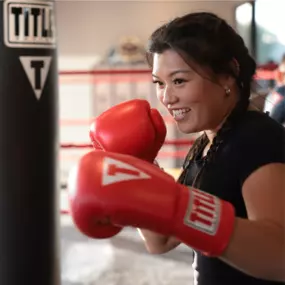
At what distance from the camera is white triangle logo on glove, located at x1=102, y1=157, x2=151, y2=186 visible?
0.72 meters

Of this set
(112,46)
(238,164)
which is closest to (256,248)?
(238,164)

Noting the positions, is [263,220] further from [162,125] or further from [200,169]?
[162,125]

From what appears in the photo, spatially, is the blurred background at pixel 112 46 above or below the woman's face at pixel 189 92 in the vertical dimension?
below

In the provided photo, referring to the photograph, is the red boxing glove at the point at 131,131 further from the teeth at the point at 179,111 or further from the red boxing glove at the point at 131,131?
the teeth at the point at 179,111

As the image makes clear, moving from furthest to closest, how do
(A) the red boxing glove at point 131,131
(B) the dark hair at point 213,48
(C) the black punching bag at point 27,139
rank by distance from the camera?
(C) the black punching bag at point 27,139, (A) the red boxing glove at point 131,131, (B) the dark hair at point 213,48

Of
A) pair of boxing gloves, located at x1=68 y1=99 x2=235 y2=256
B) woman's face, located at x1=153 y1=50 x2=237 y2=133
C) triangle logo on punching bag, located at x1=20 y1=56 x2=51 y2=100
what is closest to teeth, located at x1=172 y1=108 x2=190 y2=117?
woman's face, located at x1=153 y1=50 x2=237 y2=133

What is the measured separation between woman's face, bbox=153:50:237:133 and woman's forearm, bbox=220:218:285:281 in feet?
0.60

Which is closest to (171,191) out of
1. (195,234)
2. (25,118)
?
(195,234)

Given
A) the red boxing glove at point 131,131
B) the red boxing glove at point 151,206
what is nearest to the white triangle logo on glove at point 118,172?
the red boxing glove at point 151,206

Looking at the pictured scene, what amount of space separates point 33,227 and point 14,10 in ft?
1.65

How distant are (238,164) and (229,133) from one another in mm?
68

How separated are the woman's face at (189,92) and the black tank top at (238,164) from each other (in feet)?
0.14

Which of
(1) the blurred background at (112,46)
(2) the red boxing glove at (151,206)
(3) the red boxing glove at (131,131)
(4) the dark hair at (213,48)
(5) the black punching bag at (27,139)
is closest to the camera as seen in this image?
(2) the red boxing glove at (151,206)

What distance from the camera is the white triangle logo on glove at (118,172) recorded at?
72 centimetres
